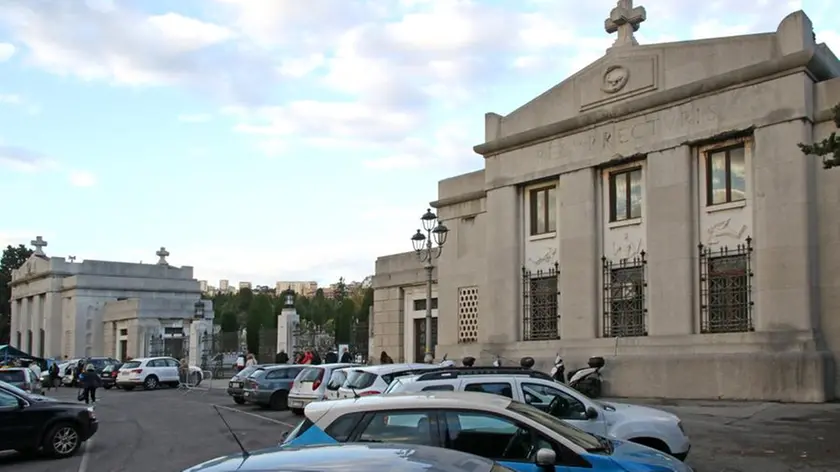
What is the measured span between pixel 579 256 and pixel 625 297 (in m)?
1.89

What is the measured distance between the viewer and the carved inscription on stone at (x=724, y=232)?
22.1 m

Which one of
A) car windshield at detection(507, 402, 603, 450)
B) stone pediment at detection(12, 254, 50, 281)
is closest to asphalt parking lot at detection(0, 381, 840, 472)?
car windshield at detection(507, 402, 603, 450)

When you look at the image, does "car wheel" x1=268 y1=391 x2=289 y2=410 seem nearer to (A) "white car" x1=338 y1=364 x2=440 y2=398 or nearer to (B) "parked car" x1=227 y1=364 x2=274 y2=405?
(B) "parked car" x1=227 y1=364 x2=274 y2=405

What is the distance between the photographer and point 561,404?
10094 mm

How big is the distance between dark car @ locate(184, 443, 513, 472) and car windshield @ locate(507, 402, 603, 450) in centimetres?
320

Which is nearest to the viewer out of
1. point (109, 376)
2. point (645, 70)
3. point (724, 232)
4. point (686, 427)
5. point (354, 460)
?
point (354, 460)

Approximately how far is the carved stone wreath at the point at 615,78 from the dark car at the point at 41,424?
1716 cm

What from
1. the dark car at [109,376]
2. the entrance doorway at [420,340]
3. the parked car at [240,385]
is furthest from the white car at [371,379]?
the dark car at [109,376]

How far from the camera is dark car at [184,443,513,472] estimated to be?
3.80 metres

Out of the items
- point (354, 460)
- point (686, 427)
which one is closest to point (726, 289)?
point (686, 427)

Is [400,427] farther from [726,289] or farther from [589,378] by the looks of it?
[726,289]

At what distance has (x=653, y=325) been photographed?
928 inches

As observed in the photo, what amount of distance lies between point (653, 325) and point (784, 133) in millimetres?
6252

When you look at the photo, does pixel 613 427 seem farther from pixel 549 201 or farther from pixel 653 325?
pixel 549 201
